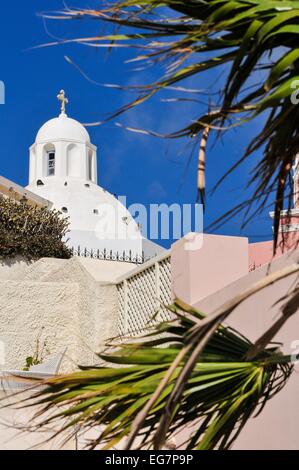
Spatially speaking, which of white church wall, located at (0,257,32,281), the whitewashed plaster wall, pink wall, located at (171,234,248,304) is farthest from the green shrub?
pink wall, located at (171,234,248,304)

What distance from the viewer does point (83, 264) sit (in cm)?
1256

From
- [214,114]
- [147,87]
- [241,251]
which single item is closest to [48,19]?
[147,87]

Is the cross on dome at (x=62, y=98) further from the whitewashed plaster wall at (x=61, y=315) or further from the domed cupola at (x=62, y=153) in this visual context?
the whitewashed plaster wall at (x=61, y=315)

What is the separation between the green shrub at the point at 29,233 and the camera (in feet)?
46.7

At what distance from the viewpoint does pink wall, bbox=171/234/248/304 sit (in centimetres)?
935

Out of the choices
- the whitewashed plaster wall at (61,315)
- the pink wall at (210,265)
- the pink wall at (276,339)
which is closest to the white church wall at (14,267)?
the whitewashed plaster wall at (61,315)

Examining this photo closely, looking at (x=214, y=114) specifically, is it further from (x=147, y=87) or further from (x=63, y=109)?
(x=63, y=109)

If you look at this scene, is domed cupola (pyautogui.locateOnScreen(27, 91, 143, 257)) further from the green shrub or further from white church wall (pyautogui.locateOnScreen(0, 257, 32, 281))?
white church wall (pyautogui.locateOnScreen(0, 257, 32, 281))

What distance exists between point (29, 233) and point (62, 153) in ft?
73.6

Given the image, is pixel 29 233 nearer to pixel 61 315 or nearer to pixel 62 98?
pixel 61 315

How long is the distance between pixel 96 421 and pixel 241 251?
5814 millimetres

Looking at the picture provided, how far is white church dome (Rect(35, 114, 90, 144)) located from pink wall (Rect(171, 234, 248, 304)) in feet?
93.7
